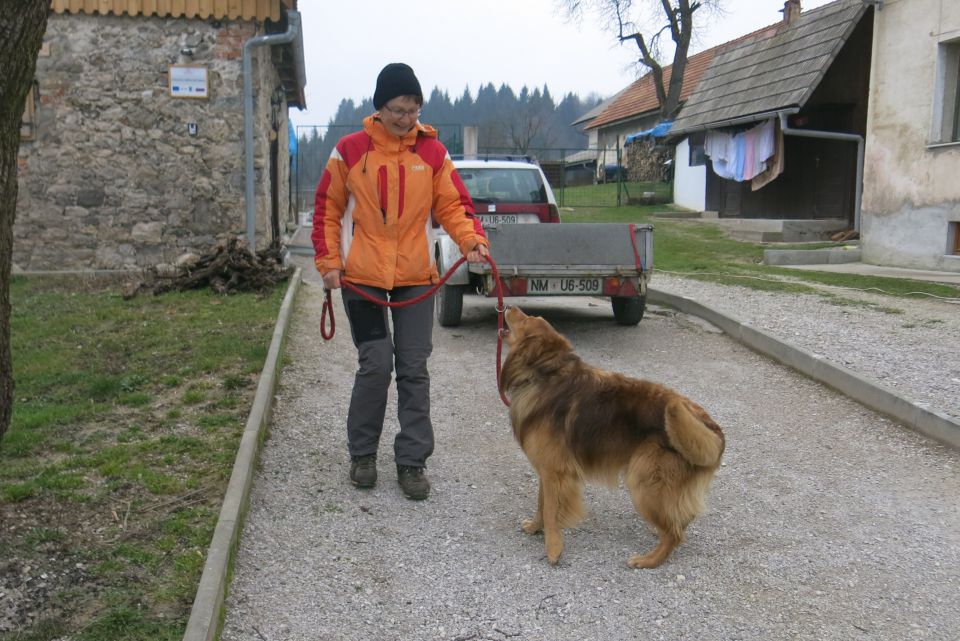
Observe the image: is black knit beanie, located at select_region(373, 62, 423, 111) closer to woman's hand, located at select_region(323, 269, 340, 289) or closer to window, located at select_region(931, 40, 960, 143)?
woman's hand, located at select_region(323, 269, 340, 289)

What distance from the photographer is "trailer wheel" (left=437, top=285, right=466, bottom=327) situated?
9.07 meters

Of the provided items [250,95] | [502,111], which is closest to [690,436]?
[250,95]

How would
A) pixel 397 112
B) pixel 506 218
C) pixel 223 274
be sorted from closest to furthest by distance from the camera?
pixel 397 112 → pixel 506 218 → pixel 223 274

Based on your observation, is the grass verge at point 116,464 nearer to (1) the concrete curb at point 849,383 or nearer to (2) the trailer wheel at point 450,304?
(2) the trailer wheel at point 450,304

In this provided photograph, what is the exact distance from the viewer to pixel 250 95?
12.6 meters

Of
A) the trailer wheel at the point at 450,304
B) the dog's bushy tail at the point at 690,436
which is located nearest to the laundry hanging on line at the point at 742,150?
the trailer wheel at the point at 450,304

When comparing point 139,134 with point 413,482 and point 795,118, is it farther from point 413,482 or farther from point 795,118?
point 795,118

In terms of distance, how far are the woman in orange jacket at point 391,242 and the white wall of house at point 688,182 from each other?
24.0m

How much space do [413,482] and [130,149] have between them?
10212 millimetres

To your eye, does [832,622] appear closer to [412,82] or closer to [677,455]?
[677,455]

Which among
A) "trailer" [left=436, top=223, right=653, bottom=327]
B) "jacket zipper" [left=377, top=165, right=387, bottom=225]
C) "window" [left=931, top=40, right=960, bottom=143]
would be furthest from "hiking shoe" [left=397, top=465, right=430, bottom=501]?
"window" [left=931, top=40, right=960, bottom=143]

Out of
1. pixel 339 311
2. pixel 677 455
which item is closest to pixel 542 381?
pixel 677 455

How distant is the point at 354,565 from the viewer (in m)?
3.68

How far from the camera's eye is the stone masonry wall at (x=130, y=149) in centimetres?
1245
